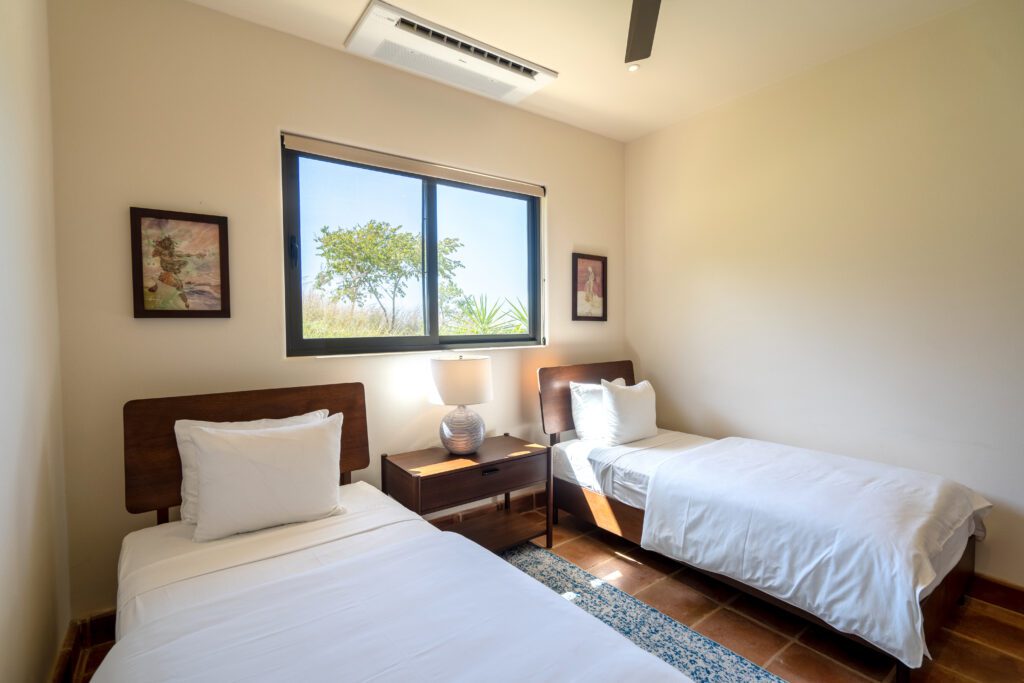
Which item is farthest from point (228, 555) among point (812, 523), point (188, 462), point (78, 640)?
point (812, 523)

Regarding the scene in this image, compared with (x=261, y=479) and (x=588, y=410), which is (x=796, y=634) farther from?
(x=261, y=479)

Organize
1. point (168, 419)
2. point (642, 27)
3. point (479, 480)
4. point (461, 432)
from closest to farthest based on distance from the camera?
point (642, 27)
point (168, 419)
point (479, 480)
point (461, 432)

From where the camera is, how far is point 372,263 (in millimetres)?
2674

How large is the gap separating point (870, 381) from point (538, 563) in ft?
6.63

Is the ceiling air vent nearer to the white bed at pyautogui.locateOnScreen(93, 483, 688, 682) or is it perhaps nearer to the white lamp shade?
the white lamp shade

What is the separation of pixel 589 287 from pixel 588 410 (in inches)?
39.3

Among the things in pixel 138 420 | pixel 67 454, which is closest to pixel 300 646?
pixel 138 420

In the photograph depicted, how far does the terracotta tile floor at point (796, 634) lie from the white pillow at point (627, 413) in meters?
0.69

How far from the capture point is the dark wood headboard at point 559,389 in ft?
10.2

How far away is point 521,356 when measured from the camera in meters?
3.23

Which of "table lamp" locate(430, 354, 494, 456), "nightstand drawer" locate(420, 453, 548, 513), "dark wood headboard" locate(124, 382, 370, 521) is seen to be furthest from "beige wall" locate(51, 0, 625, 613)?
"nightstand drawer" locate(420, 453, 548, 513)

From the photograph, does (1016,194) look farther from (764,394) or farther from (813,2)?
(764,394)

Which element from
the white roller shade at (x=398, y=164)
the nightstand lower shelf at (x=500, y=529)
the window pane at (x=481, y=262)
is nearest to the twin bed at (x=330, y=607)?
the nightstand lower shelf at (x=500, y=529)

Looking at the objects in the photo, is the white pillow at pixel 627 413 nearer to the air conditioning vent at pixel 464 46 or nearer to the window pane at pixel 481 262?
the window pane at pixel 481 262
